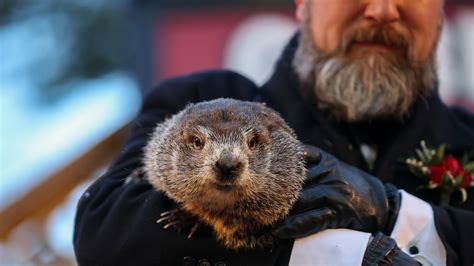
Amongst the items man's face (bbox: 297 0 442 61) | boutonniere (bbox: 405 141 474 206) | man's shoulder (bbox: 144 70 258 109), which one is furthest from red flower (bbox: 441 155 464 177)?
man's shoulder (bbox: 144 70 258 109)

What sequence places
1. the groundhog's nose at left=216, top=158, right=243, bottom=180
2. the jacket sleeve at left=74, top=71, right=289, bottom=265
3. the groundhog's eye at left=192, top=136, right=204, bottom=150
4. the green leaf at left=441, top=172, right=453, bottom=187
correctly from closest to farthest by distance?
1. the groundhog's nose at left=216, top=158, right=243, bottom=180
2. the groundhog's eye at left=192, top=136, right=204, bottom=150
3. the jacket sleeve at left=74, top=71, right=289, bottom=265
4. the green leaf at left=441, top=172, right=453, bottom=187

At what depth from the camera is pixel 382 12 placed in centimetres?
264

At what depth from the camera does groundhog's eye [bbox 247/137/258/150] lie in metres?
1.95

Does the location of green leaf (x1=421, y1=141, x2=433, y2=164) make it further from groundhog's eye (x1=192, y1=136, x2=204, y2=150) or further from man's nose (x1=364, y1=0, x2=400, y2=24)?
groundhog's eye (x1=192, y1=136, x2=204, y2=150)

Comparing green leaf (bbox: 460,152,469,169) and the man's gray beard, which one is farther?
the man's gray beard

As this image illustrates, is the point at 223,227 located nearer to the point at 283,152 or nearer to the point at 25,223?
the point at 283,152

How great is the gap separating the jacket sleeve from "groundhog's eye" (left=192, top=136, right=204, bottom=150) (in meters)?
0.31

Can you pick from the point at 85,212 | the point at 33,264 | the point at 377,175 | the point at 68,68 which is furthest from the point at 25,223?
the point at 68,68

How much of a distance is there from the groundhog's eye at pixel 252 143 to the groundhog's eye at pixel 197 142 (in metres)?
0.13

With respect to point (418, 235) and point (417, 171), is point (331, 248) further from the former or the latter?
point (417, 171)

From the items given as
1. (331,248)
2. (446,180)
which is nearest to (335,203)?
(331,248)

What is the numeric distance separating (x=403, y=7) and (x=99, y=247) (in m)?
1.44

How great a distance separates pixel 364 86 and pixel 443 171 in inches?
18.1

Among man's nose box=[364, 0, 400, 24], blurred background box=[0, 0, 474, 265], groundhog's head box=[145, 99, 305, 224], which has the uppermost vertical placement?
man's nose box=[364, 0, 400, 24]
